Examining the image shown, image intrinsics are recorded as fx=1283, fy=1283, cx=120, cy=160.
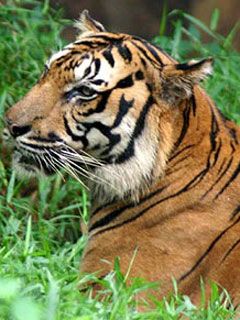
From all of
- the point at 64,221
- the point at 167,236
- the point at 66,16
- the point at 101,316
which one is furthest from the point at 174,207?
the point at 66,16

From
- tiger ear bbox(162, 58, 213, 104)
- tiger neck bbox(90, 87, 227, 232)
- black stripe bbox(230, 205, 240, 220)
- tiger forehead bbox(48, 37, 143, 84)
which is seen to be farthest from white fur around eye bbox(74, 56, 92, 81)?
black stripe bbox(230, 205, 240, 220)

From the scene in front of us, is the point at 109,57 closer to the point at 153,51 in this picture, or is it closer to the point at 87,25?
the point at 153,51

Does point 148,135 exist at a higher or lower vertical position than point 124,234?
higher

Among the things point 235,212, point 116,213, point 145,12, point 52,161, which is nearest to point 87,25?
point 52,161

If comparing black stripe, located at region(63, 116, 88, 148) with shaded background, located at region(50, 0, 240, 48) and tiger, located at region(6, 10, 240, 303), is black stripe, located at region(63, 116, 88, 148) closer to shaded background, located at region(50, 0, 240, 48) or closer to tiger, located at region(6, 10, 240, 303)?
tiger, located at region(6, 10, 240, 303)

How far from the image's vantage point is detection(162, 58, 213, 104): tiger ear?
19.5ft

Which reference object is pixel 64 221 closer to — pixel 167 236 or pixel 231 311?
pixel 167 236

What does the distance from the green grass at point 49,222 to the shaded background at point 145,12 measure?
10.9ft

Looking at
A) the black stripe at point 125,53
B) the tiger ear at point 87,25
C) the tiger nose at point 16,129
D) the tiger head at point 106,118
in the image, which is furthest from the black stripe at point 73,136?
the tiger ear at point 87,25

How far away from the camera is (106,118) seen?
19.9 feet

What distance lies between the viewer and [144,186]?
6094mm

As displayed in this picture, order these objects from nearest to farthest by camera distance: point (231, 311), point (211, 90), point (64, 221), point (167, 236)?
point (231, 311) < point (167, 236) < point (64, 221) < point (211, 90)

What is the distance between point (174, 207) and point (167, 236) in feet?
0.48

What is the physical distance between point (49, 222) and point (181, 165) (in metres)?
1.68
